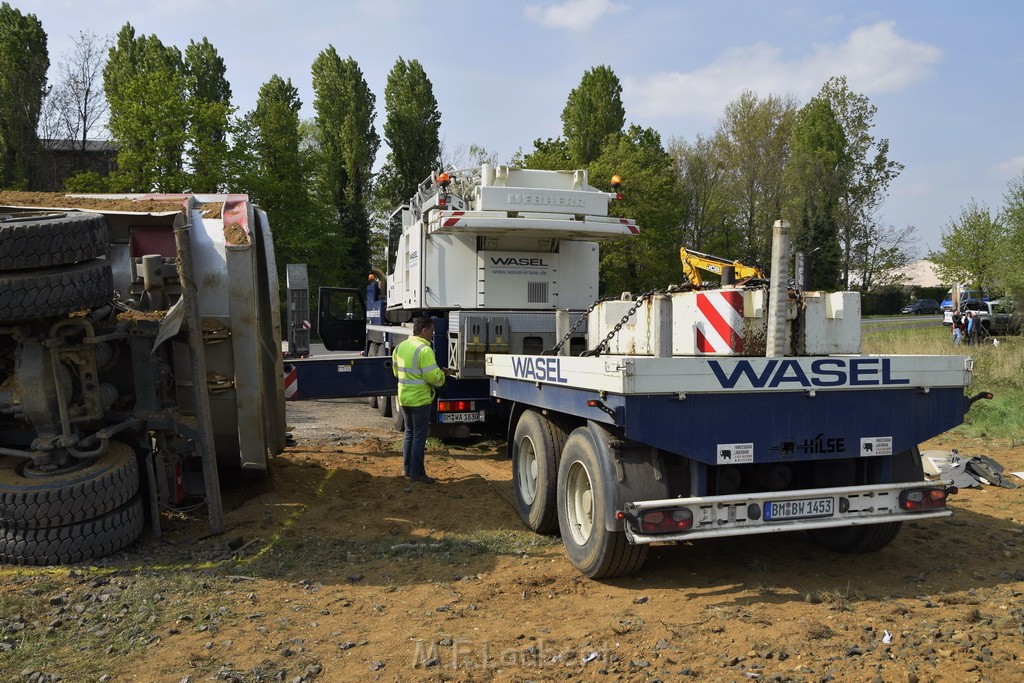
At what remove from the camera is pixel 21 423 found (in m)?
5.75

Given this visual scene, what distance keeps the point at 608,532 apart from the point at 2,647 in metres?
3.25

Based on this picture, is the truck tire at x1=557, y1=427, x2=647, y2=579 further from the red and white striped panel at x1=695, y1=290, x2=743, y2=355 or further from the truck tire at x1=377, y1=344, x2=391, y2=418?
the truck tire at x1=377, y1=344, x2=391, y2=418

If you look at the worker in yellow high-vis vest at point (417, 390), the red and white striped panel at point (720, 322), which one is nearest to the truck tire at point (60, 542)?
the worker in yellow high-vis vest at point (417, 390)

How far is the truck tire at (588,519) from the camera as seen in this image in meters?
4.78

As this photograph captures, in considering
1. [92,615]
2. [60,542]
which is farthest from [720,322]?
[60,542]

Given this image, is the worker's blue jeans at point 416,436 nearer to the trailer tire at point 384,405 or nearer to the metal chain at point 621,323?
the metal chain at point 621,323

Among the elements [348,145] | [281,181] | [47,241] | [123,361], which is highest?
[348,145]

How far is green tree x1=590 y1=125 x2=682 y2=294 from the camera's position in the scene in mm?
29875

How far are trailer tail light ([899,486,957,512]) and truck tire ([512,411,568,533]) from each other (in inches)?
90.0

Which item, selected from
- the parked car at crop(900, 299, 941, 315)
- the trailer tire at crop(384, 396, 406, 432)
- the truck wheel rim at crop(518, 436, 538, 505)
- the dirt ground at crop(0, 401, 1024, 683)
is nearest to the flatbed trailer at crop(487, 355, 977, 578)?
the dirt ground at crop(0, 401, 1024, 683)

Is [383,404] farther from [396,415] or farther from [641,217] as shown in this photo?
[641,217]

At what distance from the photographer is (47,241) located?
16.2 ft

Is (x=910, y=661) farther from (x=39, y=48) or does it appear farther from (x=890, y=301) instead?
(x=890, y=301)

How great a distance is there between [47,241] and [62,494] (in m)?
1.61
